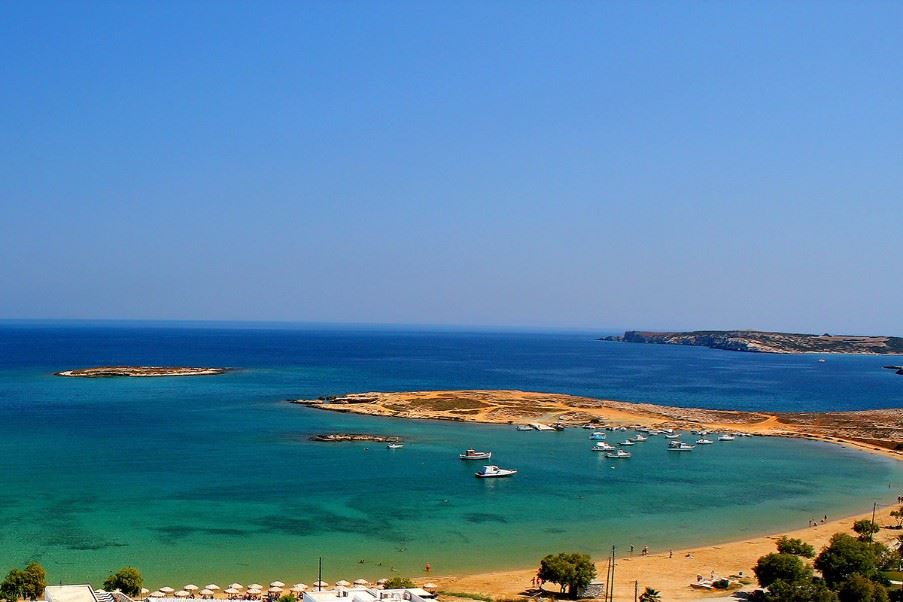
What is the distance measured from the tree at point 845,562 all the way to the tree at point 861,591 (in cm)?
176

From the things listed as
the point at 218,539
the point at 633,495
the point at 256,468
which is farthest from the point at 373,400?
the point at 218,539

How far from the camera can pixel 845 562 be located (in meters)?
31.2

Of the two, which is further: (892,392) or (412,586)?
(892,392)

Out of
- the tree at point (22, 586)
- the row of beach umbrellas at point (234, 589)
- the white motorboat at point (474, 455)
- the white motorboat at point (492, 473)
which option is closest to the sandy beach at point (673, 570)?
the row of beach umbrellas at point (234, 589)

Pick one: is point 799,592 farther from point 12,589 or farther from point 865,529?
point 12,589

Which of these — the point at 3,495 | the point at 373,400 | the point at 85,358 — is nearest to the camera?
the point at 3,495

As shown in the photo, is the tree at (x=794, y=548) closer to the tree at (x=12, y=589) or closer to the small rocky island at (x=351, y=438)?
the tree at (x=12, y=589)

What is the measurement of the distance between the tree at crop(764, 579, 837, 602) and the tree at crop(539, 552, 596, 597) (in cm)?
717

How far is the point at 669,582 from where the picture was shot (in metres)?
34.8

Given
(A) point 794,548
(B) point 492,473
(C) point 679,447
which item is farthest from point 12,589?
(C) point 679,447

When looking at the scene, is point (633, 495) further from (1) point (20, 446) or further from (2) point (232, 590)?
(1) point (20, 446)

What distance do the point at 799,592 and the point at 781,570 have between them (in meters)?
2.74

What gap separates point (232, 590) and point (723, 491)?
3794cm

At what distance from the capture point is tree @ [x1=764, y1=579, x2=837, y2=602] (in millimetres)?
27661
